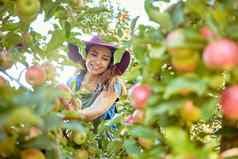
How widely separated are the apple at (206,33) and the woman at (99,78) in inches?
62.7

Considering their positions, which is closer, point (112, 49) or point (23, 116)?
point (23, 116)

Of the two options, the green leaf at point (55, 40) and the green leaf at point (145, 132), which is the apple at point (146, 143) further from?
the green leaf at point (55, 40)

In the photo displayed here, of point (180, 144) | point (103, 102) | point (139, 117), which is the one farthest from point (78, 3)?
point (103, 102)

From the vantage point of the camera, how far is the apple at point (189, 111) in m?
0.80

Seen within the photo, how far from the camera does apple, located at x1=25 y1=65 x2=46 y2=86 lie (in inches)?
46.6

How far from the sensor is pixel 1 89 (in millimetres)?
946

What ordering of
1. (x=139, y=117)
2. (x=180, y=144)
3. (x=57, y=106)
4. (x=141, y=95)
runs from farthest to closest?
(x=57, y=106)
(x=139, y=117)
(x=141, y=95)
(x=180, y=144)

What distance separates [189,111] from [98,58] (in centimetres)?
210

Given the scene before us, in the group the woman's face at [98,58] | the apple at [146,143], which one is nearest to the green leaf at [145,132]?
the apple at [146,143]

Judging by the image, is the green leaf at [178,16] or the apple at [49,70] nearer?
the green leaf at [178,16]

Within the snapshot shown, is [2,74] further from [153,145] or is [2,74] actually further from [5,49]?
[153,145]

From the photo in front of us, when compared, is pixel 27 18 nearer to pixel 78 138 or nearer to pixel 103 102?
pixel 78 138

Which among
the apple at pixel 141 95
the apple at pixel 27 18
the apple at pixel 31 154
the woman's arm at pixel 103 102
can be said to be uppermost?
the apple at pixel 27 18

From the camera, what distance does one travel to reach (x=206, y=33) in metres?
0.82
